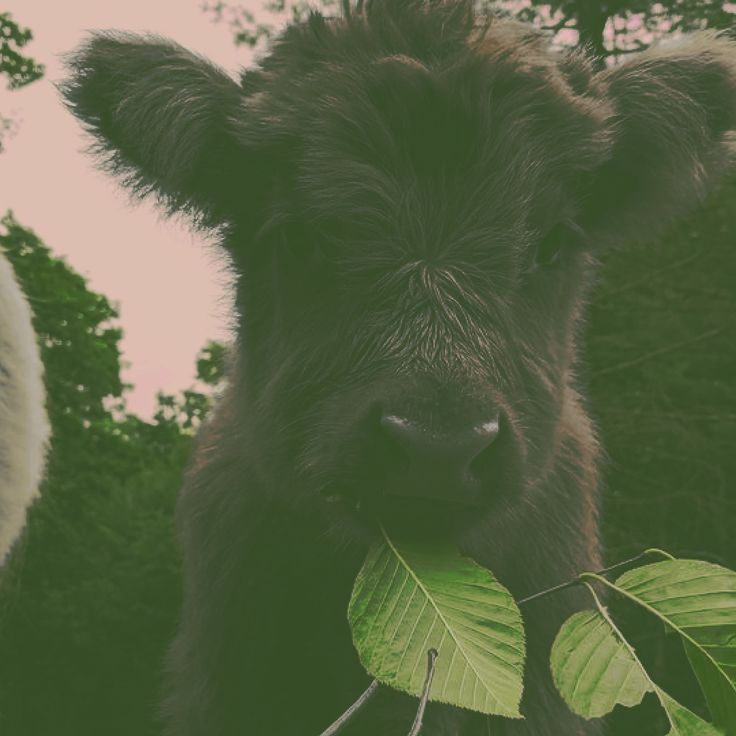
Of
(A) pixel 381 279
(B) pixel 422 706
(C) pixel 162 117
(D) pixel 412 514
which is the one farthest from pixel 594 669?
(C) pixel 162 117

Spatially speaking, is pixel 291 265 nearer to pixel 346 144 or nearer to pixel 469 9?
pixel 346 144

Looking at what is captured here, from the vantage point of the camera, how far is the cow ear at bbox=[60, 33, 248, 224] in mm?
1856

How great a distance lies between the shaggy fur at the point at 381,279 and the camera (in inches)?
59.5

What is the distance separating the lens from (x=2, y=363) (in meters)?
1.53

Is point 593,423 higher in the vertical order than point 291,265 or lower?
lower

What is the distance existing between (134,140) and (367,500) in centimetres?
92

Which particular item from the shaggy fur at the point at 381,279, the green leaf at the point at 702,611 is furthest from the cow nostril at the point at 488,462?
the green leaf at the point at 702,611

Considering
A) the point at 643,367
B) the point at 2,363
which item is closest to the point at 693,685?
the point at 643,367

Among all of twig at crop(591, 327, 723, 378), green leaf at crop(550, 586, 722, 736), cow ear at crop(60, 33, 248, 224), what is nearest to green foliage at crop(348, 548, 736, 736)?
green leaf at crop(550, 586, 722, 736)

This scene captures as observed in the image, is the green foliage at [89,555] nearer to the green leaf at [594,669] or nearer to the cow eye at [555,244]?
the cow eye at [555,244]

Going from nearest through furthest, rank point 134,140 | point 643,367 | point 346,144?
1. point 346,144
2. point 134,140
3. point 643,367

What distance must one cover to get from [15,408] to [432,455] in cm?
71

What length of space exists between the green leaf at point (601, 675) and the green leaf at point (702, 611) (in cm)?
3

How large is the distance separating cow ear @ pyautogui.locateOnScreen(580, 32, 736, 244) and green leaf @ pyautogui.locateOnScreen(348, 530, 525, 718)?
3.36 ft
